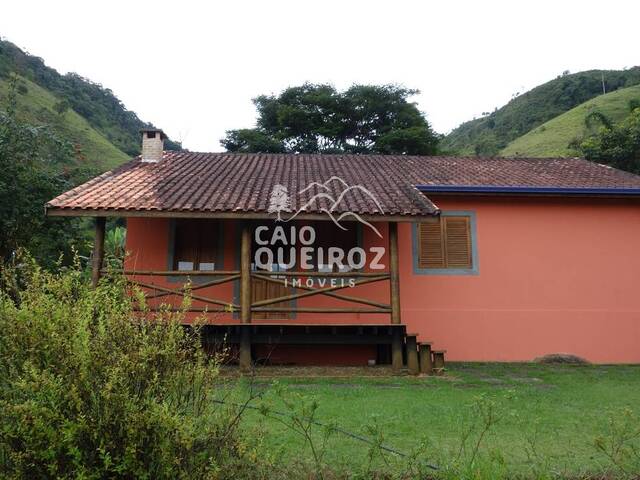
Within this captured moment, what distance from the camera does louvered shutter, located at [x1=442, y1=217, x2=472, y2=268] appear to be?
1045 cm

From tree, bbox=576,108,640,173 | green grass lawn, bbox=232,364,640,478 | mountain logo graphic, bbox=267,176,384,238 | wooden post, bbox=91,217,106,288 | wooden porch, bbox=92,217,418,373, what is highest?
tree, bbox=576,108,640,173

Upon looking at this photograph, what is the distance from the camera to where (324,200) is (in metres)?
9.02

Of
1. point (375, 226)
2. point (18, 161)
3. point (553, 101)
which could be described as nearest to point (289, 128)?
point (18, 161)

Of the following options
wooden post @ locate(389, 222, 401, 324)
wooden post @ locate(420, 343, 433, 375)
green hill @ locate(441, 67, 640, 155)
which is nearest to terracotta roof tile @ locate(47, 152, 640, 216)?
wooden post @ locate(389, 222, 401, 324)

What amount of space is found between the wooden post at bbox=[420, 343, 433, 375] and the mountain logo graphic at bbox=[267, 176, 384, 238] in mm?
2407

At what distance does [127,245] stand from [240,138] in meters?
19.6

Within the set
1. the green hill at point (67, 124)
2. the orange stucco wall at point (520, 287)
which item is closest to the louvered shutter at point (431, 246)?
the orange stucco wall at point (520, 287)

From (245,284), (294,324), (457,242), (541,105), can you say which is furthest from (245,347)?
(541,105)

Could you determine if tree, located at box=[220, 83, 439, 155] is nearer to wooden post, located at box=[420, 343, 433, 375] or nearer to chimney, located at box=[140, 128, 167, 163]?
chimney, located at box=[140, 128, 167, 163]

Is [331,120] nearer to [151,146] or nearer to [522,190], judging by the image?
[151,146]

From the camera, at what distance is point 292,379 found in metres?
8.10

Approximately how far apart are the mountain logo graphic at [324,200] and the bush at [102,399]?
5124 mm

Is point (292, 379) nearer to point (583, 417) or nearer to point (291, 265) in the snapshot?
point (291, 265)

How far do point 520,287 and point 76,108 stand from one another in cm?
4615
